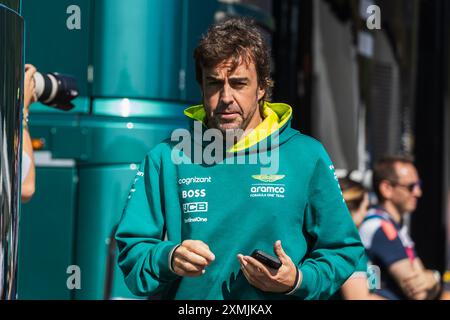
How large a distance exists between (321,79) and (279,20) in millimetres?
343

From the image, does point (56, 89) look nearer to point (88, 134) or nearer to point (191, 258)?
point (88, 134)

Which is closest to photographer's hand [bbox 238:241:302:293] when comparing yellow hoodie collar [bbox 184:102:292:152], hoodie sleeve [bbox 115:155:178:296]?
hoodie sleeve [bbox 115:155:178:296]

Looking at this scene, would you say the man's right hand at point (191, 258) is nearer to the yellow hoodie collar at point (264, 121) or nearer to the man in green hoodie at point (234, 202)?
the man in green hoodie at point (234, 202)

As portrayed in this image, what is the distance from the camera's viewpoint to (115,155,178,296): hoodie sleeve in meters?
2.28

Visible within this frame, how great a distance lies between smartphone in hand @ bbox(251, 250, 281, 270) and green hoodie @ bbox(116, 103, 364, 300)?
13 centimetres

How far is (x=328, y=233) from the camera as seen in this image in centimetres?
234

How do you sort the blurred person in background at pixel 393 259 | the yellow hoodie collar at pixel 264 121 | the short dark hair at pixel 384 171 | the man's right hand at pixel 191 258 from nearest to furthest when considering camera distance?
the man's right hand at pixel 191 258 < the yellow hoodie collar at pixel 264 121 < the blurred person in background at pixel 393 259 < the short dark hair at pixel 384 171

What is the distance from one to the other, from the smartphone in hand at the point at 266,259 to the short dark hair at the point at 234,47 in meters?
0.46

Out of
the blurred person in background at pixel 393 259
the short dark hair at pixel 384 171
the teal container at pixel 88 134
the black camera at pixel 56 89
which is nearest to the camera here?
the black camera at pixel 56 89

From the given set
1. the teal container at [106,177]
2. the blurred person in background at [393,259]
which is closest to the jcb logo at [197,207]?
the teal container at [106,177]

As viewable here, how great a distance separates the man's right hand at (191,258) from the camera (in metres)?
2.14

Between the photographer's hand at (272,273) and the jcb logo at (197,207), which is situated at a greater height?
the jcb logo at (197,207)

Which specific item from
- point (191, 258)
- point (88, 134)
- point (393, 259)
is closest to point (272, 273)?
point (191, 258)

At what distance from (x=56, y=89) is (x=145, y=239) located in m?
1.15
